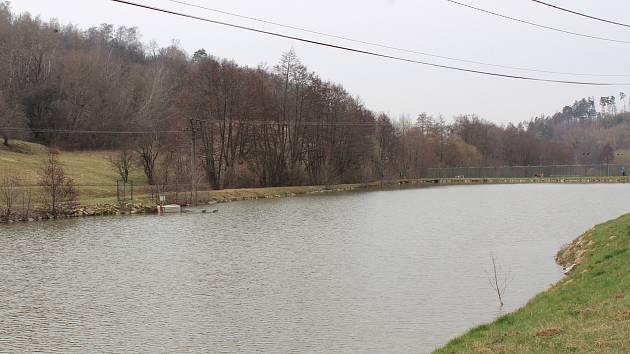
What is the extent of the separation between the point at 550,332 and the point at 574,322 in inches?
32.5

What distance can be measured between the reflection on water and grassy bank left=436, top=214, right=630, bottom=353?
1588 mm

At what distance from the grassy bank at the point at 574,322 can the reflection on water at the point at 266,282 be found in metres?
1.59

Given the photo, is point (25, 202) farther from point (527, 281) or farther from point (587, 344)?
point (587, 344)

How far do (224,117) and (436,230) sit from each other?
41994 mm

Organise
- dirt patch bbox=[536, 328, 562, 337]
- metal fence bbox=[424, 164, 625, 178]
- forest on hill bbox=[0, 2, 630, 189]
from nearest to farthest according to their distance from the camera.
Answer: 1. dirt patch bbox=[536, 328, 562, 337]
2. forest on hill bbox=[0, 2, 630, 189]
3. metal fence bbox=[424, 164, 625, 178]

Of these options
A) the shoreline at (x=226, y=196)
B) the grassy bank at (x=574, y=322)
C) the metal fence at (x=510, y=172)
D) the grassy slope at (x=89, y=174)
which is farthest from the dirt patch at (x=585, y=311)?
the metal fence at (x=510, y=172)

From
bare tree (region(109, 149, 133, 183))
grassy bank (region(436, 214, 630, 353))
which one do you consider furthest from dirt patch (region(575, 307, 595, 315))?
bare tree (region(109, 149, 133, 183))

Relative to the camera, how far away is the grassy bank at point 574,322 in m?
8.55

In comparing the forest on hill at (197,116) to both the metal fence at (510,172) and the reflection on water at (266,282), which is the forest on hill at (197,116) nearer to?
the metal fence at (510,172)

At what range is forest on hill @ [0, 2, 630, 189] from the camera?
6831 cm

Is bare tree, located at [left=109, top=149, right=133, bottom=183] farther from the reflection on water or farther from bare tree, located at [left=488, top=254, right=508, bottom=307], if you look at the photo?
bare tree, located at [left=488, top=254, right=508, bottom=307]

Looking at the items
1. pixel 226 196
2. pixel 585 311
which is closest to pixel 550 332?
pixel 585 311

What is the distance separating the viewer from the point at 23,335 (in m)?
13.9

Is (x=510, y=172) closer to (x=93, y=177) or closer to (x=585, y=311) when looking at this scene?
(x=93, y=177)
